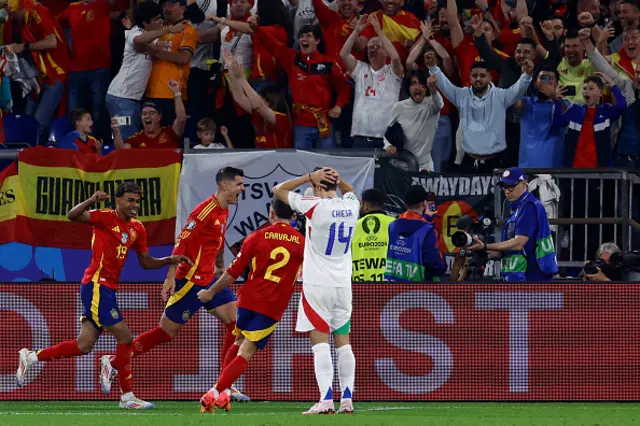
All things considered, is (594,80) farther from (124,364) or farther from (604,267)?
(124,364)

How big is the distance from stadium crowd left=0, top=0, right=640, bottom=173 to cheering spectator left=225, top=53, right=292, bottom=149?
2cm

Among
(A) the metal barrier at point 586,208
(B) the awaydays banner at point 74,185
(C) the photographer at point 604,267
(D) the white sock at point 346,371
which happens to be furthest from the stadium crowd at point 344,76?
(D) the white sock at point 346,371

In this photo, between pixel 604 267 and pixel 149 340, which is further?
pixel 604 267

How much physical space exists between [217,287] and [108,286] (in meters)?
1.12

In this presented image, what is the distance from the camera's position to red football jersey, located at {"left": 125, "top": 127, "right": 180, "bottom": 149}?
1744cm

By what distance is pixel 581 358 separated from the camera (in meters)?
13.0

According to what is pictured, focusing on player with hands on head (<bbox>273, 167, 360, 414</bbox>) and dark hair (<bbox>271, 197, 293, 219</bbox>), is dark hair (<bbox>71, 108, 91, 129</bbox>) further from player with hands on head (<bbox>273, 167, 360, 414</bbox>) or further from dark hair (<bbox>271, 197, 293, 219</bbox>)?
player with hands on head (<bbox>273, 167, 360, 414</bbox>)

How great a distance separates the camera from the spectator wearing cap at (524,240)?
13.2 meters

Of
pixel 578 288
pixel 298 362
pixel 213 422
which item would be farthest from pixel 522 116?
pixel 213 422

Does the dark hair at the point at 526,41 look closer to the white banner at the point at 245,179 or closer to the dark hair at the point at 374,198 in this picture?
the white banner at the point at 245,179

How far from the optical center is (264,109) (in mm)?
17031

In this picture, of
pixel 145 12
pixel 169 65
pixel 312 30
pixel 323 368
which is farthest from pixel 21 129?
pixel 323 368

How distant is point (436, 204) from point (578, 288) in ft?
10.2

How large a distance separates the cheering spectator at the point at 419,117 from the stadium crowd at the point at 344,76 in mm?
18
